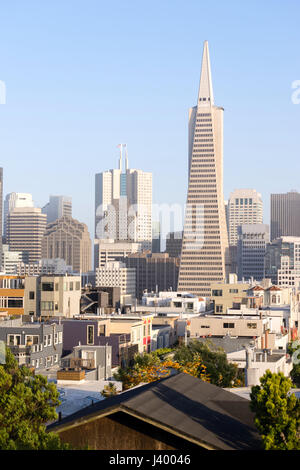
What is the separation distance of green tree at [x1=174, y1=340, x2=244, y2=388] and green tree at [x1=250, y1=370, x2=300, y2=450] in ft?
109

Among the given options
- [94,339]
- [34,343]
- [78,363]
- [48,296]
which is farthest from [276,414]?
[48,296]

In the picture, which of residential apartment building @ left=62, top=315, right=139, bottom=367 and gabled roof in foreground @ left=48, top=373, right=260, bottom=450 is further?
residential apartment building @ left=62, top=315, right=139, bottom=367

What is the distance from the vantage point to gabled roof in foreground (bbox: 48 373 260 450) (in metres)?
23.5

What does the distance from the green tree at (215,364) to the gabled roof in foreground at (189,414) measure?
29.8 metres

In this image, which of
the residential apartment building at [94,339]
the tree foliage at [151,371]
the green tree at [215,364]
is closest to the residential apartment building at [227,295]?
the residential apartment building at [94,339]

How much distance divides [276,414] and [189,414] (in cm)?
277

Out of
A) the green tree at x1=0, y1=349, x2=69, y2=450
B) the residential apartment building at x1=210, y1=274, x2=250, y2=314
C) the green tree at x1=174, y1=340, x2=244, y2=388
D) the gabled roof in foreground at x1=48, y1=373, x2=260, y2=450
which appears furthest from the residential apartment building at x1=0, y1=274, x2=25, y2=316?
the gabled roof in foreground at x1=48, y1=373, x2=260, y2=450

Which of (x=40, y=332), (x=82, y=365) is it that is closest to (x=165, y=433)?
(x=82, y=365)

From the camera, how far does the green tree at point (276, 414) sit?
76.6 ft

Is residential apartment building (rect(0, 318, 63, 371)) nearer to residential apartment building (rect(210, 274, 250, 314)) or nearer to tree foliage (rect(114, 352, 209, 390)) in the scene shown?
tree foliage (rect(114, 352, 209, 390))

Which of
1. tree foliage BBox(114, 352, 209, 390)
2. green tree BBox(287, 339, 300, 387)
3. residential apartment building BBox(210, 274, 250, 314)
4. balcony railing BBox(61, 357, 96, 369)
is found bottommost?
green tree BBox(287, 339, 300, 387)

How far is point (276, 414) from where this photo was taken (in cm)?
2405
